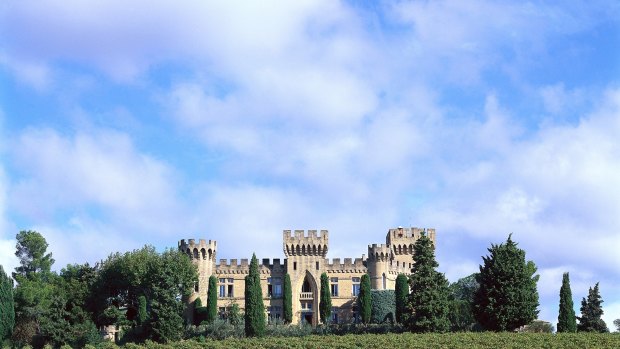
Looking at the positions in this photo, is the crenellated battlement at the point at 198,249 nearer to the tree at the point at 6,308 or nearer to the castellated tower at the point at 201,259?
the castellated tower at the point at 201,259

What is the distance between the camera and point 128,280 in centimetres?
7650

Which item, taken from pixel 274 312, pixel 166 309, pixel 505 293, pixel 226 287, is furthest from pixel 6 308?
pixel 505 293

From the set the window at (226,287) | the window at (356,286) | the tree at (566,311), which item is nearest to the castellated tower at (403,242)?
the window at (356,286)

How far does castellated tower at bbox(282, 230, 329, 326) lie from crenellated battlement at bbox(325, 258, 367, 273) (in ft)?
2.53

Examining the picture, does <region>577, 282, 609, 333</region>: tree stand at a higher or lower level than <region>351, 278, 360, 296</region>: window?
lower

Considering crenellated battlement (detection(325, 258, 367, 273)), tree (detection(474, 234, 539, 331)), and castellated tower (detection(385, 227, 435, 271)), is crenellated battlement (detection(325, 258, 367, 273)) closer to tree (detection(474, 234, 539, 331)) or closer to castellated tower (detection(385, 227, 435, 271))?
castellated tower (detection(385, 227, 435, 271))

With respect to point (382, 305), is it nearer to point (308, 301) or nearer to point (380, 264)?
point (380, 264)

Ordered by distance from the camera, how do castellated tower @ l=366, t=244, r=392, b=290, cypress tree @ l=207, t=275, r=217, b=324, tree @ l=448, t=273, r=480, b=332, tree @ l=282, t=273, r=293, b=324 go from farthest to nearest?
castellated tower @ l=366, t=244, r=392, b=290, tree @ l=282, t=273, r=293, b=324, cypress tree @ l=207, t=275, r=217, b=324, tree @ l=448, t=273, r=480, b=332

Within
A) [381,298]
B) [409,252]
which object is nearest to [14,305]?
[381,298]

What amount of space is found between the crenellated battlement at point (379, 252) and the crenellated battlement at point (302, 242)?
441 cm

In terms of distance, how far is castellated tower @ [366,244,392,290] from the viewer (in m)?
76.8

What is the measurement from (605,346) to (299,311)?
35.5 metres

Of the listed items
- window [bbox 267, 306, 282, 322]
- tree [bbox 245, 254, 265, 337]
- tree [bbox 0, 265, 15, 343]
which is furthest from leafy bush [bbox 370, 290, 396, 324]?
tree [bbox 0, 265, 15, 343]

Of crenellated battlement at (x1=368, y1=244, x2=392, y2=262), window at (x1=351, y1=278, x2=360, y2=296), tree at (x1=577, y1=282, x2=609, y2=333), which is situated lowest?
tree at (x1=577, y1=282, x2=609, y2=333)
